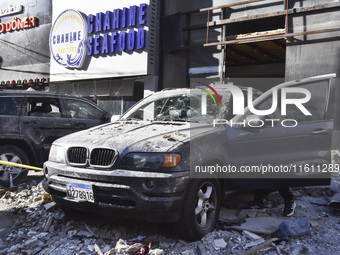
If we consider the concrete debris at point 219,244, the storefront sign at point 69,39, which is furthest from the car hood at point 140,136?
the storefront sign at point 69,39

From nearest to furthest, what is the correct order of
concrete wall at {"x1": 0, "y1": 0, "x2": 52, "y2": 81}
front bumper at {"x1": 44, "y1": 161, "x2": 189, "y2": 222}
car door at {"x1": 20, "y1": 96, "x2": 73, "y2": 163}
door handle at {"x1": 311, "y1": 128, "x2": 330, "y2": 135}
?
front bumper at {"x1": 44, "y1": 161, "x2": 189, "y2": 222}, door handle at {"x1": 311, "y1": 128, "x2": 330, "y2": 135}, car door at {"x1": 20, "y1": 96, "x2": 73, "y2": 163}, concrete wall at {"x1": 0, "y1": 0, "x2": 52, "y2": 81}

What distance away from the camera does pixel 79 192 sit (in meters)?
3.57

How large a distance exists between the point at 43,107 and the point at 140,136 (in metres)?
3.60

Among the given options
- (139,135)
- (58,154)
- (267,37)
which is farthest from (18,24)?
(139,135)

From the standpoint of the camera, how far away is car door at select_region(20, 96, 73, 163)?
619 centimetres

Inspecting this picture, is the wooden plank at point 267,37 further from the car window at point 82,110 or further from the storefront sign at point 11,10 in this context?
the storefront sign at point 11,10

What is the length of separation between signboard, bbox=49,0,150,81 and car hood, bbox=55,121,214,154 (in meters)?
8.51

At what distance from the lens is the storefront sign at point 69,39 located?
14.5 metres

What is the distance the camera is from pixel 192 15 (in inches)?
479

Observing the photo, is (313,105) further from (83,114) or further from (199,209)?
(83,114)

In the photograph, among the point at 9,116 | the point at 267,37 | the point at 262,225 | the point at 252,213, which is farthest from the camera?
the point at 267,37

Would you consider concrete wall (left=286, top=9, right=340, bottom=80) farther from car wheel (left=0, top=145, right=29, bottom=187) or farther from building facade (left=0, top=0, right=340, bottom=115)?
car wheel (left=0, top=145, right=29, bottom=187)

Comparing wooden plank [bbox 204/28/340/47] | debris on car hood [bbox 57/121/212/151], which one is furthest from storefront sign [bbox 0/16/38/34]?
debris on car hood [bbox 57/121/212/151]

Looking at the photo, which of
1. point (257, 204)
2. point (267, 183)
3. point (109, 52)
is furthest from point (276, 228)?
point (109, 52)
